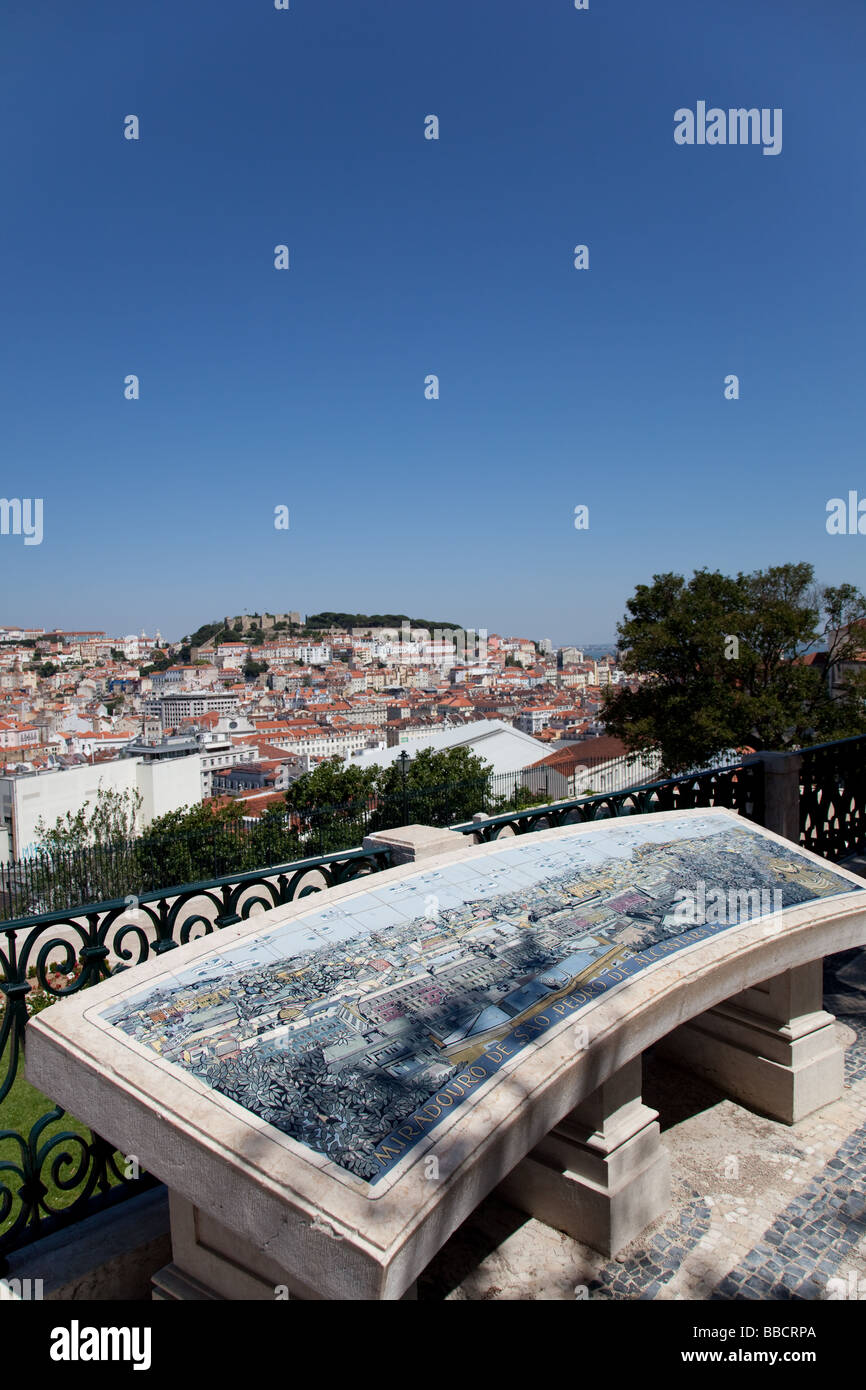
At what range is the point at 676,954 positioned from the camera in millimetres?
2484

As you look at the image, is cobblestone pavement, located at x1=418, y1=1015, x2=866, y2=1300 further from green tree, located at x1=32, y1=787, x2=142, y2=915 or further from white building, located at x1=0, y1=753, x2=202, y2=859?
white building, located at x1=0, y1=753, x2=202, y2=859

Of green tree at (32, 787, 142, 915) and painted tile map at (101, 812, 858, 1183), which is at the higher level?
painted tile map at (101, 812, 858, 1183)

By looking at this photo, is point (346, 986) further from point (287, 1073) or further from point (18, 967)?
point (18, 967)

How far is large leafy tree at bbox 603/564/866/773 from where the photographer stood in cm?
2127

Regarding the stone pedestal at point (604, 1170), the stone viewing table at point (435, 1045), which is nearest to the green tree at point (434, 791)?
the stone viewing table at point (435, 1045)

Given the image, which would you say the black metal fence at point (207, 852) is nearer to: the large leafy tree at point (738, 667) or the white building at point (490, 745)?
the large leafy tree at point (738, 667)

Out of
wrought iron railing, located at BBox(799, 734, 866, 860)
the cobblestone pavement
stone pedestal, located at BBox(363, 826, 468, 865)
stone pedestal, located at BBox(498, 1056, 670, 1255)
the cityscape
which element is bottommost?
the cityscape

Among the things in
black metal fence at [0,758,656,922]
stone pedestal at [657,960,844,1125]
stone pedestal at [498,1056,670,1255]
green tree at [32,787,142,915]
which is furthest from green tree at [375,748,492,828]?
stone pedestal at [498,1056,670,1255]

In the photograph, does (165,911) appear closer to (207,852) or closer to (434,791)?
(434,791)

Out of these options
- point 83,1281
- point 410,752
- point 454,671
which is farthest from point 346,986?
point 454,671

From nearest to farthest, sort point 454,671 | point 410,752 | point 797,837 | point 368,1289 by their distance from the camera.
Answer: point 368,1289 < point 797,837 < point 410,752 < point 454,671

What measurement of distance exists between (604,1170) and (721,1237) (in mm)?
457

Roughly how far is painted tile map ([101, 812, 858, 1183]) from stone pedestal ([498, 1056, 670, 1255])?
1.40 ft

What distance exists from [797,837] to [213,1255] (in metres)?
4.58
